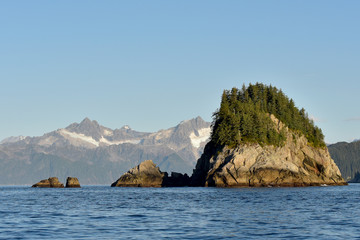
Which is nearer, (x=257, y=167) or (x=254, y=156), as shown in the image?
(x=257, y=167)

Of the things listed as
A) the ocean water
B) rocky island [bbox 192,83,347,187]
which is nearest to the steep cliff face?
rocky island [bbox 192,83,347,187]

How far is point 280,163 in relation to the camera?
568 ft

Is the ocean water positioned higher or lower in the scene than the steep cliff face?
lower

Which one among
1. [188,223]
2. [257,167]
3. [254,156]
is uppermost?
[254,156]

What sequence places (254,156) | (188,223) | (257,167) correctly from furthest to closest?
(254,156)
(257,167)
(188,223)

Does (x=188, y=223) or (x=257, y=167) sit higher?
(x=257, y=167)

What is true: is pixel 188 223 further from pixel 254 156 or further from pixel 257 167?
pixel 254 156

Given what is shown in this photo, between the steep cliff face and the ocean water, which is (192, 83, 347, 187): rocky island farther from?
the ocean water

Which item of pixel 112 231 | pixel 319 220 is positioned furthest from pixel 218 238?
pixel 319 220

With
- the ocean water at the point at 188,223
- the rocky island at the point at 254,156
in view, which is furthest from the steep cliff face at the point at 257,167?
the ocean water at the point at 188,223

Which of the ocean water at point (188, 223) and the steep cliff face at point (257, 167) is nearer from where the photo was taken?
the ocean water at point (188, 223)

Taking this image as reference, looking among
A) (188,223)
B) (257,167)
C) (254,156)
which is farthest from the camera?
(254,156)

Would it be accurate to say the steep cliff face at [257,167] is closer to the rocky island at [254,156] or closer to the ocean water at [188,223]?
the rocky island at [254,156]

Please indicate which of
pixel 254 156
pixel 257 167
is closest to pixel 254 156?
pixel 254 156
